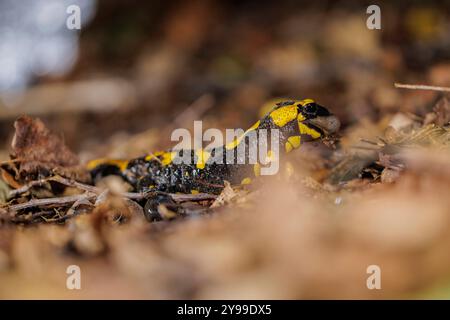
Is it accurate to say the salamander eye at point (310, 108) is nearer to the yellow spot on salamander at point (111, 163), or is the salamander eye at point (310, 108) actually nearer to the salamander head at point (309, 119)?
the salamander head at point (309, 119)

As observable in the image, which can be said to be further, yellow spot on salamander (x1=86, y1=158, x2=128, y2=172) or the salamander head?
yellow spot on salamander (x1=86, y1=158, x2=128, y2=172)

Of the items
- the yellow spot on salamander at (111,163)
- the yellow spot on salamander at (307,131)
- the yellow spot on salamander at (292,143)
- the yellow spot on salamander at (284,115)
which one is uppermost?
the yellow spot on salamander at (284,115)

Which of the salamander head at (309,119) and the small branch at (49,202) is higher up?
the salamander head at (309,119)

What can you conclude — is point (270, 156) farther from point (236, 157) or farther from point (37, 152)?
point (37, 152)

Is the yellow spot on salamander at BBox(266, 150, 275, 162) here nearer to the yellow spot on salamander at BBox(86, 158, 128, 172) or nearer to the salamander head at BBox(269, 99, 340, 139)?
the salamander head at BBox(269, 99, 340, 139)

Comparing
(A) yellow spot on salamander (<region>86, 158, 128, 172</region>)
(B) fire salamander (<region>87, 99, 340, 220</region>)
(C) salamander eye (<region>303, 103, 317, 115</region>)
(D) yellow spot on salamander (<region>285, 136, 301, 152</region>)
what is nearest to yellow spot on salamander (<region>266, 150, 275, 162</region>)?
(B) fire salamander (<region>87, 99, 340, 220</region>)

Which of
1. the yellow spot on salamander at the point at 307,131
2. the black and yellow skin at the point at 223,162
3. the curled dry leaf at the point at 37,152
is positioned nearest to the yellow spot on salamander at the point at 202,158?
the black and yellow skin at the point at 223,162

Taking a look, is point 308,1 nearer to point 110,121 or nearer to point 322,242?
point 110,121

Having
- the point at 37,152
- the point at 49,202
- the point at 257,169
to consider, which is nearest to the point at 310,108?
the point at 257,169

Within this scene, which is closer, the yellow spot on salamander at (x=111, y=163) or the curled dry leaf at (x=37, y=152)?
the curled dry leaf at (x=37, y=152)
